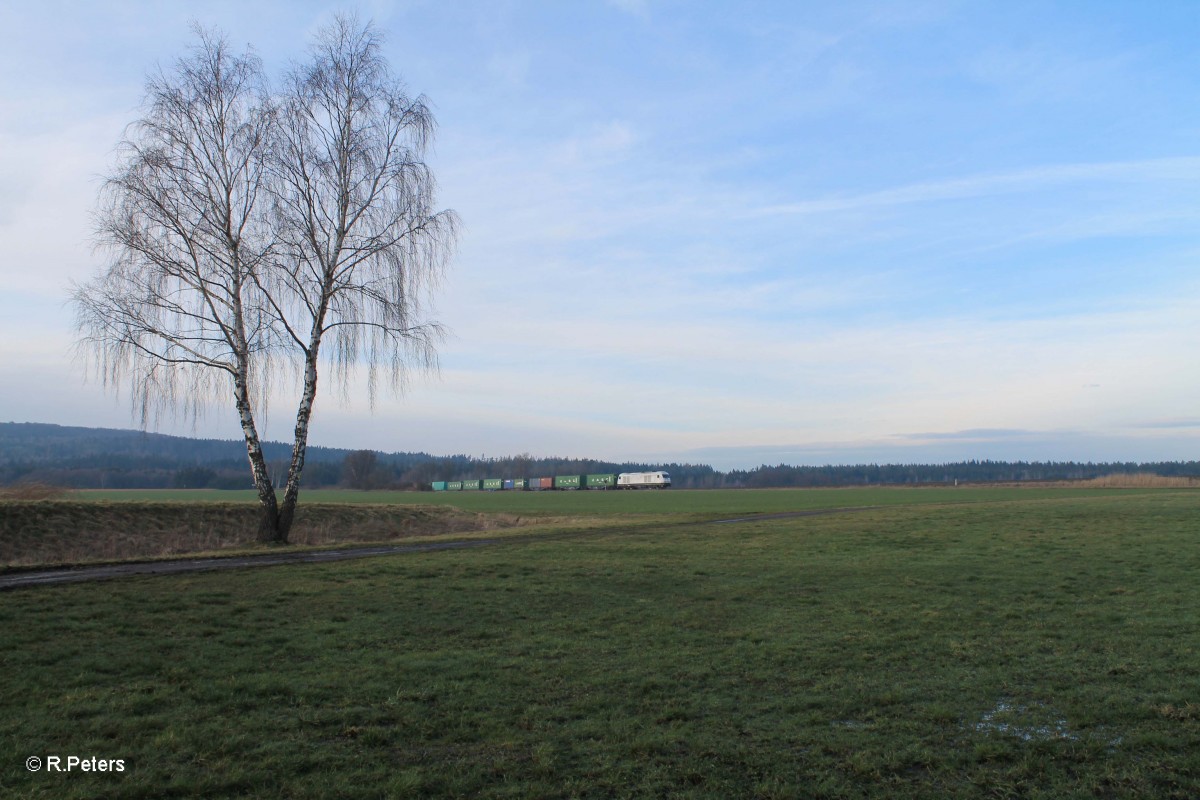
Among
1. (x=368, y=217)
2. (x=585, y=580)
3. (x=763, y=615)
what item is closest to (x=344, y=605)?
(x=585, y=580)

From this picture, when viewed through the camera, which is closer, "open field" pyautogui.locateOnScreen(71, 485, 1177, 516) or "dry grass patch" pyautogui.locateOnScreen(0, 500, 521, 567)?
"dry grass patch" pyautogui.locateOnScreen(0, 500, 521, 567)

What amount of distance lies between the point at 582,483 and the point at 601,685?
146 meters

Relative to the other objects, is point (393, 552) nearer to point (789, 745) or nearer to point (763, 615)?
point (763, 615)

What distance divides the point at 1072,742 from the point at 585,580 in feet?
35.7

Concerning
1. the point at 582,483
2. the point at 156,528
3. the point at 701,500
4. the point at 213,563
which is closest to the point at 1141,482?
the point at 701,500

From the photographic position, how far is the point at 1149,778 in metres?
5.96

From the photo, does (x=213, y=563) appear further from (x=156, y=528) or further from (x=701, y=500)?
(x=701, y=500)

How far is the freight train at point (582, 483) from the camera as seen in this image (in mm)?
145250

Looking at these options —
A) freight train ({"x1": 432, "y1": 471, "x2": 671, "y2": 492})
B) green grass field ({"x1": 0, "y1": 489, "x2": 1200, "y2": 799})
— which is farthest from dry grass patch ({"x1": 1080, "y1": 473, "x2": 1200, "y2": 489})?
green grass field ({"x1": 0, "y1": 489, "x2": 1200, "y2": 799})

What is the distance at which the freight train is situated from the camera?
145250 millimetres

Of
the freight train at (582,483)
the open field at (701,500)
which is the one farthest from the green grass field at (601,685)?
the freight train at (582,483)

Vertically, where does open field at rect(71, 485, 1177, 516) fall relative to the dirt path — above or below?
below

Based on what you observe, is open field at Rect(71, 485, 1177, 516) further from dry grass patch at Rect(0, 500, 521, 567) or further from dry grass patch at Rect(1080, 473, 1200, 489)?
dry grass patch at Rect(1080, 473, 1200, 489)

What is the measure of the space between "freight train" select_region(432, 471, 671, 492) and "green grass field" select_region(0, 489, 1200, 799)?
12779 centimetres
